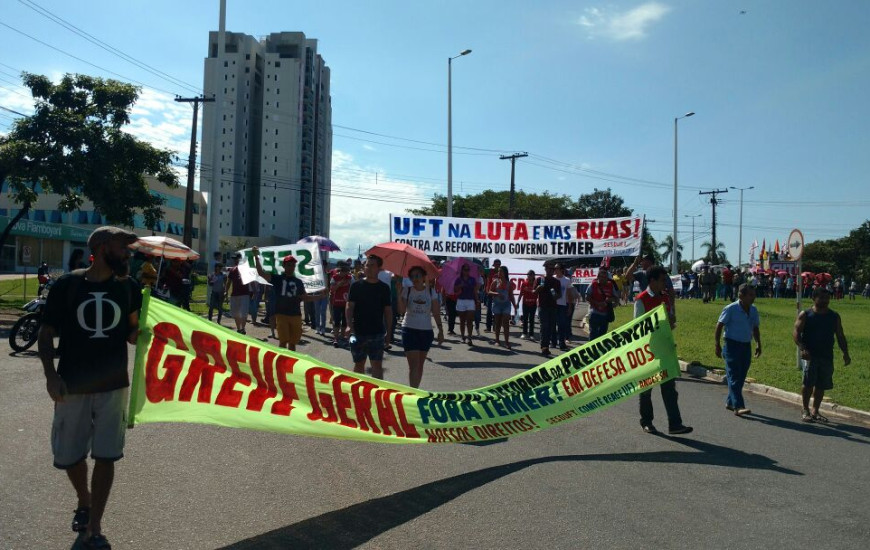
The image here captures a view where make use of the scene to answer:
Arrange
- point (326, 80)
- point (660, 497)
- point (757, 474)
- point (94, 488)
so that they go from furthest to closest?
1. point (326, 80)
2. point (757, 474)
3. point (660, 497)
4. point (94, 488)

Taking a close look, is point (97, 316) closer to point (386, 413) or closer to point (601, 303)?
point (386, 413)

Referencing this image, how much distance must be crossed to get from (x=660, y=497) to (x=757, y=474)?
1.27 m

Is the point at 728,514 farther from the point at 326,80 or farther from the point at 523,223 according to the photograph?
the point at 326,80

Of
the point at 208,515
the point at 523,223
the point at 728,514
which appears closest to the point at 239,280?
the point at 523,223

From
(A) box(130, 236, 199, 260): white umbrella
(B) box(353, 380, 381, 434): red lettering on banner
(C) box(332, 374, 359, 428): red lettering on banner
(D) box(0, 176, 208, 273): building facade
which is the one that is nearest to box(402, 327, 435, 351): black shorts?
(B) box(353, 380, 381, 434): red lettering on banner

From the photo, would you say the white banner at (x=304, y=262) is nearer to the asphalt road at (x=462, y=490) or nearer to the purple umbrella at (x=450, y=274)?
the purple umbrella at (x=450, y=274)

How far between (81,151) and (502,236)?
1349 cm

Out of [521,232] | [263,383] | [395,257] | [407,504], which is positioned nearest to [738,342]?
[407,504]

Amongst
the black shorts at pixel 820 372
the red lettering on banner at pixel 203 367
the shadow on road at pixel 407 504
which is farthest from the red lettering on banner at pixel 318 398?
the black shorts at pixel 820 372

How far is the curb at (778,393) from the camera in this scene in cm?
902

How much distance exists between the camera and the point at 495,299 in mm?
15219

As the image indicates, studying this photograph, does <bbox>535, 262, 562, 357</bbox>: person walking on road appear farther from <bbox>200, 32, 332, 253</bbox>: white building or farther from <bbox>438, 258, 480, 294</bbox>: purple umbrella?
<bbox>200, 32, 332, 253</bbox>: white building

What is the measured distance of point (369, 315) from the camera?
7906 millimetres

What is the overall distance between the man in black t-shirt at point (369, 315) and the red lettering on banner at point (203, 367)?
9.17ft
